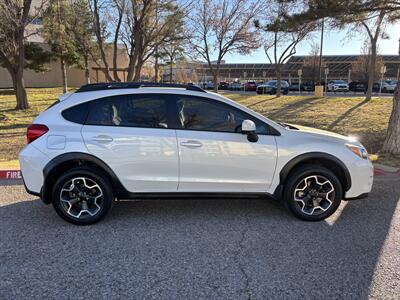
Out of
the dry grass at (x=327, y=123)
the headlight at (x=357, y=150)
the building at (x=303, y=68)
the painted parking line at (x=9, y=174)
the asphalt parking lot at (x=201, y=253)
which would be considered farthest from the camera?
the building at (x=303, y=68)

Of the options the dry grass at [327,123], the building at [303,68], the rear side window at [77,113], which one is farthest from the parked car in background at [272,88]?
the rear side window at [77,113]

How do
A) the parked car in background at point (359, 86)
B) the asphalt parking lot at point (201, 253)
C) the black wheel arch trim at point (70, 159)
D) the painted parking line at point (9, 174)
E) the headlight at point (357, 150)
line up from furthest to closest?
the parked car in background at point (359, 86), the painted parking line at point (9, 174), the headlight at point (357, 150), the black wheel arch trim at point (70, 159), the asphalt parking lot at point (201, 253)

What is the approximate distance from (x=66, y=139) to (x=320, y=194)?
3170 millimetres

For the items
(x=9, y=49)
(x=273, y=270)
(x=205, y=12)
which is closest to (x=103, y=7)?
(x=9, y=49)

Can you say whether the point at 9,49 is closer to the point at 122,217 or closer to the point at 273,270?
the point at 122,217

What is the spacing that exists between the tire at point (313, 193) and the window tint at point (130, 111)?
1754 millimetres

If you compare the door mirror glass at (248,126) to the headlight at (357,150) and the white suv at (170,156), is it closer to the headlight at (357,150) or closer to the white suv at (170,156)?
the white suv at (170,156)

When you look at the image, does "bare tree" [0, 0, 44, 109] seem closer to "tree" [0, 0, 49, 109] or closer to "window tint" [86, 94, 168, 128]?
"tree" [0, 0, 49, 109]

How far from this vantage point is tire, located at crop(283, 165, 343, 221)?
180 inches

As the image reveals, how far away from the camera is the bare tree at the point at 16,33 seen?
13542 millimetres

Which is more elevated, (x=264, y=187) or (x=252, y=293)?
(x=264, y=187)

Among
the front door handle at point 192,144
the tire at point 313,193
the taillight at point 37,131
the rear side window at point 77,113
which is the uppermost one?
the rear side window at point 77,113

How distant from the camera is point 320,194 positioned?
4637mm

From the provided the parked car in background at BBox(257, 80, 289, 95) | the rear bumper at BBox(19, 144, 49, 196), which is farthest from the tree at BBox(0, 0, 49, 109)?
the parked car in background at BBox(257, 80, 289, 95)
